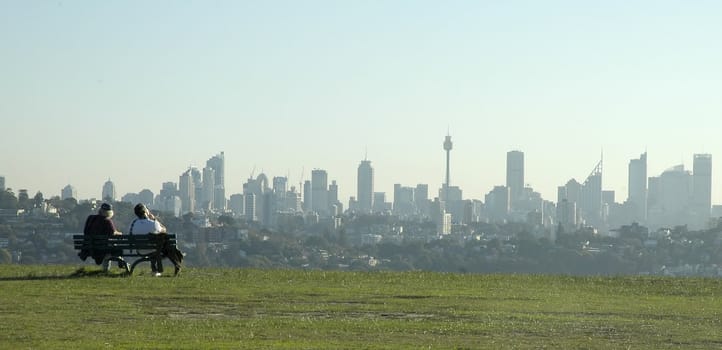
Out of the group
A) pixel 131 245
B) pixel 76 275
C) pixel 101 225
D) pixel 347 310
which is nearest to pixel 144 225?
pixel 101 225

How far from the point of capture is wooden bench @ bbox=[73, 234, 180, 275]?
26.3 m

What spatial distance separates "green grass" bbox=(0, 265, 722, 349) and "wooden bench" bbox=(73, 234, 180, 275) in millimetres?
369

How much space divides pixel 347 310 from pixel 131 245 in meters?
6.53

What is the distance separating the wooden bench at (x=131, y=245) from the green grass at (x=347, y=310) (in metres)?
0.37

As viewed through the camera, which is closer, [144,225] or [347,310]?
[347,310]

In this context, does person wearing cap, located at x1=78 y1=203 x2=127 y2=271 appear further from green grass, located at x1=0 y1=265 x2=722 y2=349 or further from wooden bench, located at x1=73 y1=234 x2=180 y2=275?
green grass, located at x1=0 y1=265 x2=722 y2=349

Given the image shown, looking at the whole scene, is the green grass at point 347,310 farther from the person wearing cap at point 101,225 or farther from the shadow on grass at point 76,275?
the person wearing cap at point 101,225

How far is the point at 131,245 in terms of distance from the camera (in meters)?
26.2

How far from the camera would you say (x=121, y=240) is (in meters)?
26.3

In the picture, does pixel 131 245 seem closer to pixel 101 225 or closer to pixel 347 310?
pixel 101 225

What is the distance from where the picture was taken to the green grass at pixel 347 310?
17.4 meters

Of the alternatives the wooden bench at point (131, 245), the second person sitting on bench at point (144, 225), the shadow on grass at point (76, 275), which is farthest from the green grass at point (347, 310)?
the second person sitting on bench at point (144, 225)

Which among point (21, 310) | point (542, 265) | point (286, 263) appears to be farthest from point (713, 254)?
point (21, 310)

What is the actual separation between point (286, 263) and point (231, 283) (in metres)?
83.7
